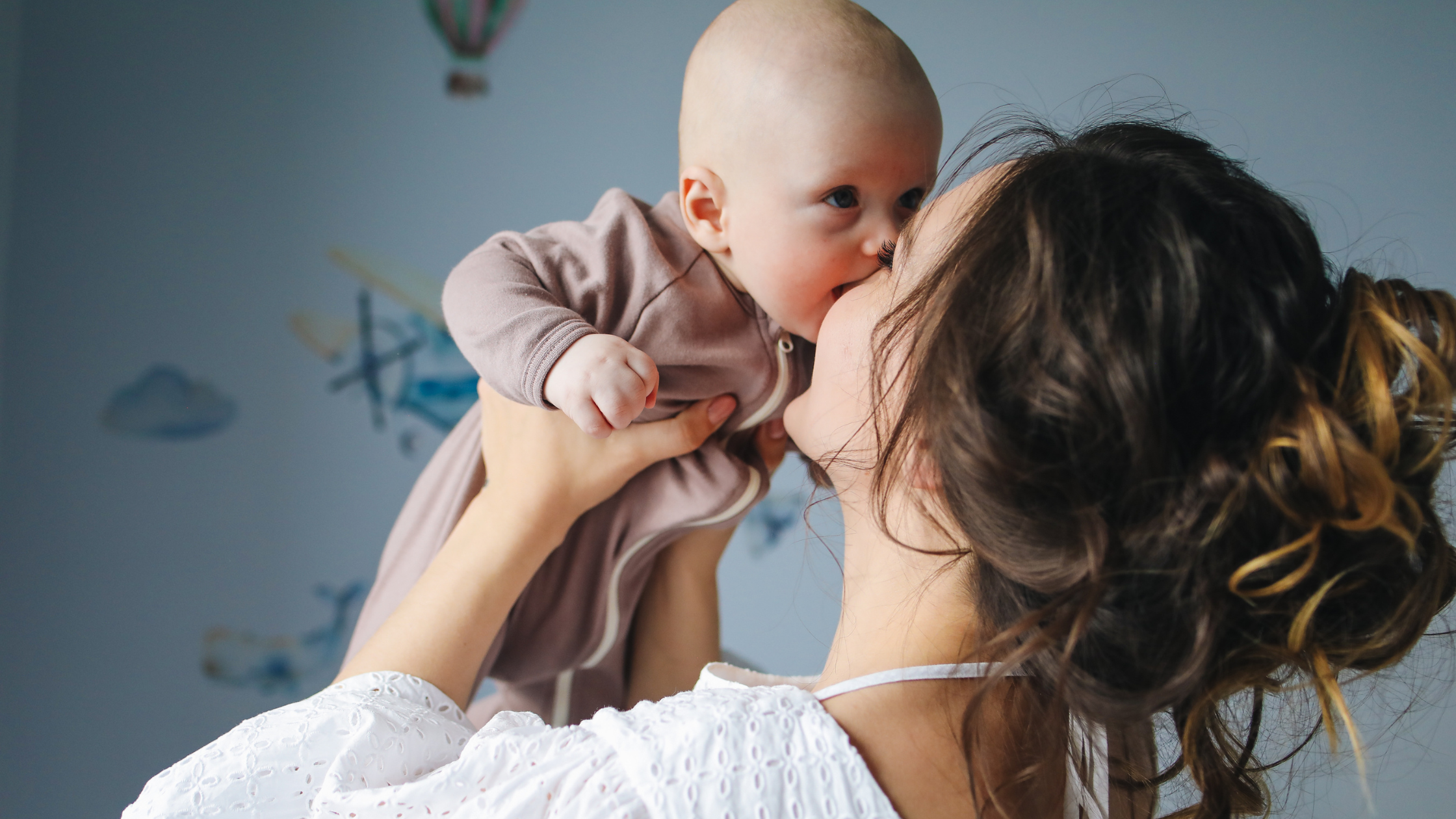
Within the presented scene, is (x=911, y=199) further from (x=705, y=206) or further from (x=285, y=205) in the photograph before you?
(x=285, y=205)

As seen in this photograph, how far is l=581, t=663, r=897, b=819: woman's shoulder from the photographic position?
54 centimetres

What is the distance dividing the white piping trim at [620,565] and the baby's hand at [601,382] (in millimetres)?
228

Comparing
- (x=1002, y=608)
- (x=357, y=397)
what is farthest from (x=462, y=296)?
(x=357, y=397)

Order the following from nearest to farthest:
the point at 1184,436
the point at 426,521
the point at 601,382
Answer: the point at 1184,436 → the point at 601,382 → the point at 426,521

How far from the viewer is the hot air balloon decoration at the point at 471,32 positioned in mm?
1748

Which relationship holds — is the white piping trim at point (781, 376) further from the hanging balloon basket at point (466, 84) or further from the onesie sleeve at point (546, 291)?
the hanging balloon basket at point (466, 84)

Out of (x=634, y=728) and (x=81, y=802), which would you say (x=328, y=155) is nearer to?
(x=81, y=802)

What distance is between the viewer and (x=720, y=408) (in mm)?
960

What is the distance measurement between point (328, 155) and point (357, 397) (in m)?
0.49

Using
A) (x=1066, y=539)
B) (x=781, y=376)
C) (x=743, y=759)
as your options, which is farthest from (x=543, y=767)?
(x=781, y=376)

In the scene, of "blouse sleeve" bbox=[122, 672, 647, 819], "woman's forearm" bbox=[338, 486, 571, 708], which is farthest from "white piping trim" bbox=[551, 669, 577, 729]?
"blouse sleeve" bbox=[122, 672, 647, 819]

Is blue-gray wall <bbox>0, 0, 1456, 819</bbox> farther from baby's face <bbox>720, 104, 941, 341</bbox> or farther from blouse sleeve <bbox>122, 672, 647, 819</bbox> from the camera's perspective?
blouse sleeve <bbox>122, 672, 647, 819</bbox>

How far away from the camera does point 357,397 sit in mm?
1790

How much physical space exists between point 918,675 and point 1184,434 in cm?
25
